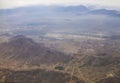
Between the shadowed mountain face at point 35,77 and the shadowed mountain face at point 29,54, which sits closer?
the shadowed mountain face at point 35,77

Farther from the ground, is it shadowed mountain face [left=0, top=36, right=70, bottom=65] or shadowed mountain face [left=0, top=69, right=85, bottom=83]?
shadowed mountain face [left=0, top=69, right=85, bottom=83]

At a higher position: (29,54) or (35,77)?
(35,77)

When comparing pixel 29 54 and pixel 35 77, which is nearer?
pixel 35 77

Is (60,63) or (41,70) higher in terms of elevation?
(41,70)

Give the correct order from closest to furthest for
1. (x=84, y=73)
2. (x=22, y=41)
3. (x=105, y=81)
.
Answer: (x=105, y=81) → (x=84, y=73) → (x=22, y=41)

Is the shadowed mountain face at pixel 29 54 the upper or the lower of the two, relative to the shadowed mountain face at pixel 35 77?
lower

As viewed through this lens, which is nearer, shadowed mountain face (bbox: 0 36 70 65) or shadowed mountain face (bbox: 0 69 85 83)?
shadowed mountain face (bbox: 0 69 85 83)

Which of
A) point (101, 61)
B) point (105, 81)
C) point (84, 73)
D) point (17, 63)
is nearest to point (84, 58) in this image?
point (101, 61)

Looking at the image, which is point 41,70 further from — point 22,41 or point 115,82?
point 22,41
